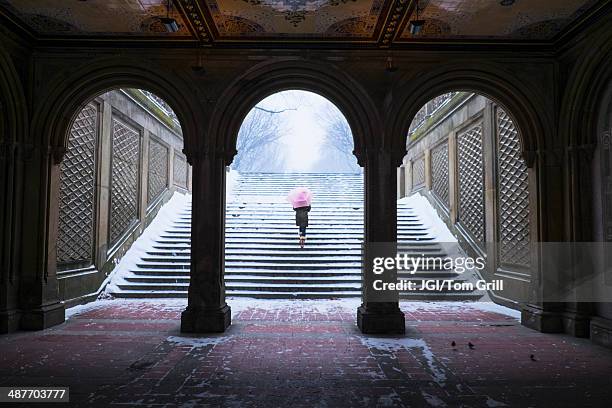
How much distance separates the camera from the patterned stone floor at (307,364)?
3680 millimetres

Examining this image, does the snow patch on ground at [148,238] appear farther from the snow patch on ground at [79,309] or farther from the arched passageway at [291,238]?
the arched passageway at [291,238]

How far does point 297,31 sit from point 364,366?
428 centimetres

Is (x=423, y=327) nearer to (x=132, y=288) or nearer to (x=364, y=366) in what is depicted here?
(x=364, y=366)

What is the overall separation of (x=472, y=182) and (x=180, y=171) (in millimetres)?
9221

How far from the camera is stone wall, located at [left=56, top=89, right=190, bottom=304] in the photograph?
26.1ft

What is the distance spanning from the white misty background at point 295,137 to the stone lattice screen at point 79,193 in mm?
25247

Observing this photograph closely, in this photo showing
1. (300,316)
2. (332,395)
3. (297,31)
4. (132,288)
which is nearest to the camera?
(332,395)

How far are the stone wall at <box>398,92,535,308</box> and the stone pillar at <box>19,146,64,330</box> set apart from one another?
687 cm

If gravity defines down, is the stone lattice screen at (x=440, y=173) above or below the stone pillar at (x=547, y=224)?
above

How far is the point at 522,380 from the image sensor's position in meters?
4.11

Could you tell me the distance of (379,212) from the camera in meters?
6.32

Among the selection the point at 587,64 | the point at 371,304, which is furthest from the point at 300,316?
the point at 587,64

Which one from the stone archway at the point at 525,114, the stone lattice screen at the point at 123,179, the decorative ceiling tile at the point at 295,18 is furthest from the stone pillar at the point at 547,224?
the stone lattice screen at the point at 123,179

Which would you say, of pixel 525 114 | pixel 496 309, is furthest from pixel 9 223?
pixel 496 309
